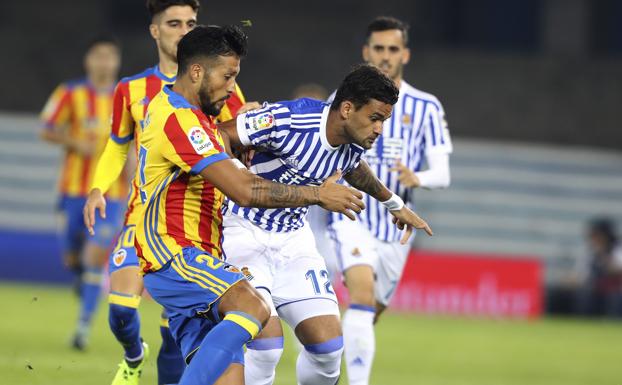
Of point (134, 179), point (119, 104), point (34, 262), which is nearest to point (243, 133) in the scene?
point (134, 179)

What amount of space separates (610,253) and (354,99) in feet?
41.1

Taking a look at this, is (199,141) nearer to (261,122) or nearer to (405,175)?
(261,122)

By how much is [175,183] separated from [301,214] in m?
0.96

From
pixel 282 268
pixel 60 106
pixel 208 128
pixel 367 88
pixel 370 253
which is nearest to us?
pixel 208 128

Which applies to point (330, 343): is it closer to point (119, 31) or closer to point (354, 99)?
point (354, 99)

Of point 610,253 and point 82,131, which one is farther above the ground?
point 82,131

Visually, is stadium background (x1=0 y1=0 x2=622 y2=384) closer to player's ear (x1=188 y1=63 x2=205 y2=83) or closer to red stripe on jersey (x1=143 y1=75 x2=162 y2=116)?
red stripe on jersey (x1=143 y1=75 x2=162 y2=116)

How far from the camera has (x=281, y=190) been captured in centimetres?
607

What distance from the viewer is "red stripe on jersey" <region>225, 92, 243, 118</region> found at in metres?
7.64

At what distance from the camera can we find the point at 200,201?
252 inches

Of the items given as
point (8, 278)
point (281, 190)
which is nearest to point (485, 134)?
point (8, 278)

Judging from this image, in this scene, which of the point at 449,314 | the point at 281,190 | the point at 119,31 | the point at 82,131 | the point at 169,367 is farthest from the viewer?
the point at 119,31

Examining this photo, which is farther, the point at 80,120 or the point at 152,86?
the point at 80,120

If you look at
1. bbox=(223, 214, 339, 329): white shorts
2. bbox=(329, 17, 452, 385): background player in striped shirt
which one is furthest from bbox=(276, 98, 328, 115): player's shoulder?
bbox=(329, 17, 452, 385): background player in striped shirt
